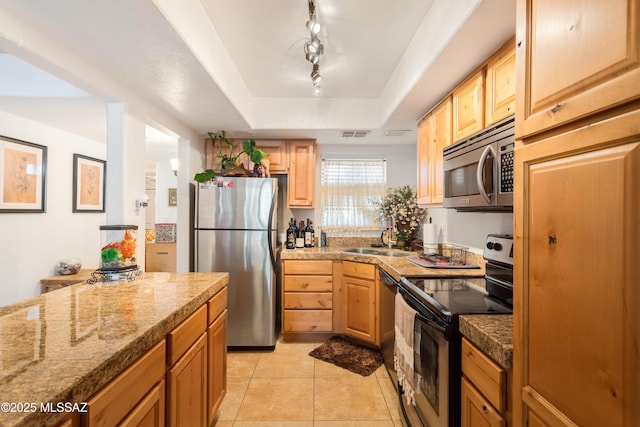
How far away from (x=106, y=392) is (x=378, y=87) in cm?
276

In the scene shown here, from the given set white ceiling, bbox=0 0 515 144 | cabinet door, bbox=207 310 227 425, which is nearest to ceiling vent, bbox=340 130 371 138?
white ceiling, bbox=0 0 515 144

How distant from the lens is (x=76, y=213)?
3.38 metres

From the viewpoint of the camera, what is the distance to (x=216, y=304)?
1.67m

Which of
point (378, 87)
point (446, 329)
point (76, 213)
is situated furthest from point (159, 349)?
point (76, 213)

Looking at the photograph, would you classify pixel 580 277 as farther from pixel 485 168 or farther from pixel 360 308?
pixel 360 308

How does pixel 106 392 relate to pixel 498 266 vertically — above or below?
below

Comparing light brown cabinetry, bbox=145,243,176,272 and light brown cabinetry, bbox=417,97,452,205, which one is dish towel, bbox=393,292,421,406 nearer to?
light brown cabinetry, bbox=417,97,452,205

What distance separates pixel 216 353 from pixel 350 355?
1387mm

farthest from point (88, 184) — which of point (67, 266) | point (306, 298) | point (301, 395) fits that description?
point (301, 395)

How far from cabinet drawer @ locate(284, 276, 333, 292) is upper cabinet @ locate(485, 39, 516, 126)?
196cm

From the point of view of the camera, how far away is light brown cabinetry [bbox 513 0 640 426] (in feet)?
1.71

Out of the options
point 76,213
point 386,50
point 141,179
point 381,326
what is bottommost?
point 381,326

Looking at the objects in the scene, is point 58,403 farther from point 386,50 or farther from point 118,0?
point 386,50

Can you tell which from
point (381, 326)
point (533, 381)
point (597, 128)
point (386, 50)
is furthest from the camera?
point (381, 326)
